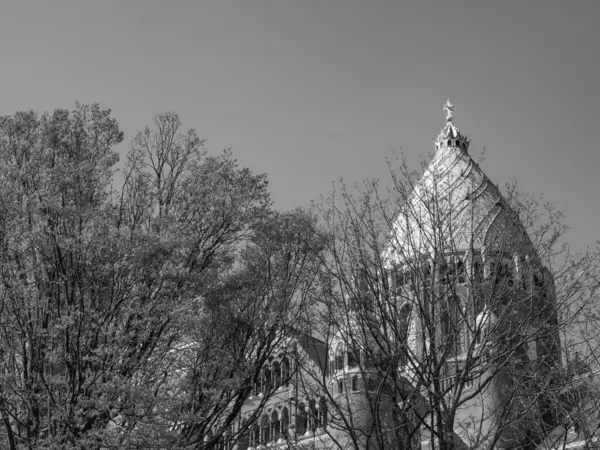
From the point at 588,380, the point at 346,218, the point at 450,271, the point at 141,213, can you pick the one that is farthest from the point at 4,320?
the point at 588,380

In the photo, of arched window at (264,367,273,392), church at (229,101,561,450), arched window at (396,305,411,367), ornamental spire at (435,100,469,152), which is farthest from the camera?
ornamental spire at (435,100,469,152)

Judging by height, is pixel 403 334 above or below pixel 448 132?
below

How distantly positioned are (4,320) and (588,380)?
13.1 metres

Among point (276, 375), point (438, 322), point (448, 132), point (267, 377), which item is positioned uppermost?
point (448, 132)

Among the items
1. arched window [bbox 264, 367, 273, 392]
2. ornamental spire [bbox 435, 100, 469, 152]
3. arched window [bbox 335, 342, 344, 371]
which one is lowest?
arched window [bbox 264, 367, 273, 392]

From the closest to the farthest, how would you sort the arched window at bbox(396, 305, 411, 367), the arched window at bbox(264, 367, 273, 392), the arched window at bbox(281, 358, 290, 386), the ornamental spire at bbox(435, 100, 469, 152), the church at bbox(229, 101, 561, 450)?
the church at bbox(229, 101, 561, 450) → the arched window at bbox(396, 305, 411, 367) → the arched window at bbox(281, 358, 290, 386) → the arched window at bbox(264, 367, 273, 392) → the ornamental spire at bbox(435, 100, 469, 152)

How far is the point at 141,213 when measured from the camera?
17.3 meters

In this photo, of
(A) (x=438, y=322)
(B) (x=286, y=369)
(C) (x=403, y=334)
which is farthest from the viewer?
(B) (x=286, y=369)

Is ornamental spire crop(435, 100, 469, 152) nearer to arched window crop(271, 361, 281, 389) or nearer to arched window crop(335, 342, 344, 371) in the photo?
arched window crop(335, 342, 344, 371)

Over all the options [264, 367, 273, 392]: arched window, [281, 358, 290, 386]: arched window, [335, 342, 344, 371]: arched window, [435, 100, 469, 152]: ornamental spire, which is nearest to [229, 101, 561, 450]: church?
[281, 358, 290, 386]: arched window

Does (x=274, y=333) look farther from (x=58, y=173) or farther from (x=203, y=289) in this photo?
(x=58, y=173)

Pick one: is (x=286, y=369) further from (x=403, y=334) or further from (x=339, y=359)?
(x=339, y=359)

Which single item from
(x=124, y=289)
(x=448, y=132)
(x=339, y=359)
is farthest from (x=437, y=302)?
(x=448, y=132)

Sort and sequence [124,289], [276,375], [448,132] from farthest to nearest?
[448,132], [276,375], [124,289]
